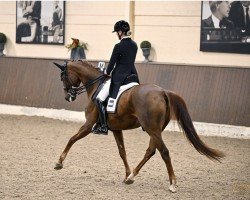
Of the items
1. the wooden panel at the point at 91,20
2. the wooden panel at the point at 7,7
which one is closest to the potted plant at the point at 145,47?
the wooden panel at the point at 91,20

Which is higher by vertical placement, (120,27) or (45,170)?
(120,27)

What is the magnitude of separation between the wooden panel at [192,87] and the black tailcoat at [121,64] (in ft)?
15.9

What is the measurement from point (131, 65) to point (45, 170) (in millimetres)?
1806

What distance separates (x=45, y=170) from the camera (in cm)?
948

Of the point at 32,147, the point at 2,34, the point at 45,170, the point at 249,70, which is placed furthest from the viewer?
the point at 2,34

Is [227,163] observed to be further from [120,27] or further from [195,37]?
[195,37]

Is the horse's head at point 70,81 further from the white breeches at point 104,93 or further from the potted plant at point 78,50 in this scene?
the potted plant at point 78,50

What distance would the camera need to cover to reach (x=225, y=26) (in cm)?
1423

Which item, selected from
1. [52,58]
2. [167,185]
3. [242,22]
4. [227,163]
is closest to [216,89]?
[242,22]

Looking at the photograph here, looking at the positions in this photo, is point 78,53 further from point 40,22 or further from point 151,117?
point 151,117

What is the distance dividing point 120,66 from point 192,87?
5.28 meters

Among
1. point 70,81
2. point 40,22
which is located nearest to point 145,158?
point 70,81

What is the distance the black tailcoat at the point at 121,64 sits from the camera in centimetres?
888

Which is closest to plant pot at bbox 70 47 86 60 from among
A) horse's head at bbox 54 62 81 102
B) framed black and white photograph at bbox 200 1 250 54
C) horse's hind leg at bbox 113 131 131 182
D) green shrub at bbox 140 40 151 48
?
green shrub at bbox 140 40 151 48
